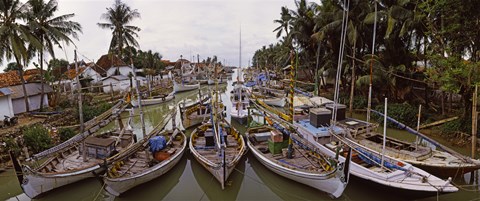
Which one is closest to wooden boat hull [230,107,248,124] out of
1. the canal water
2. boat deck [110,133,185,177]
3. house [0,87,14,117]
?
the canal water

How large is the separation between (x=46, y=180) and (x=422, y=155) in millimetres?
16702

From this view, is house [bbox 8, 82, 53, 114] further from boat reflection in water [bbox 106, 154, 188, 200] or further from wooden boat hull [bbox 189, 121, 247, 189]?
wooden boat hull [bbox 189, 121, 247, 189]

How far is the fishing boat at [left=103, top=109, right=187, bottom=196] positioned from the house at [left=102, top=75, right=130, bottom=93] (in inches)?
1063

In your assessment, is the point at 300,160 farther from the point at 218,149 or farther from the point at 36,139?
the point at 36,139

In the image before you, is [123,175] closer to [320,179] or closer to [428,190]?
[320,179]

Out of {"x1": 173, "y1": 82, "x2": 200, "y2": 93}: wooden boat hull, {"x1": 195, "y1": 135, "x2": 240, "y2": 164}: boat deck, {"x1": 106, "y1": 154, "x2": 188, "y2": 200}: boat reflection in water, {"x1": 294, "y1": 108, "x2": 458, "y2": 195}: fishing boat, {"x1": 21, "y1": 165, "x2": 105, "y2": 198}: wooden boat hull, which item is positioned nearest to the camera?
{"x1": 294, "y1": 108, "x2": 458, "y2": 195}: fishing boat

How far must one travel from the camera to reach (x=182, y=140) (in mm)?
17031

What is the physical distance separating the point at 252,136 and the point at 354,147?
19.4 feet

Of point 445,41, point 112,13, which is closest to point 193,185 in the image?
point 445,41

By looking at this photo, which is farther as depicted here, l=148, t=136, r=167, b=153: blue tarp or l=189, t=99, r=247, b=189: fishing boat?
l=148, t=136, r=167, b=153: blue tarp

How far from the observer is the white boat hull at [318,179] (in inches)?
418

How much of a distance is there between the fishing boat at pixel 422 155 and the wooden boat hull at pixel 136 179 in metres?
10.0

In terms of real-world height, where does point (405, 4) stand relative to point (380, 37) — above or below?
above

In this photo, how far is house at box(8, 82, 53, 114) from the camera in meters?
23.2
